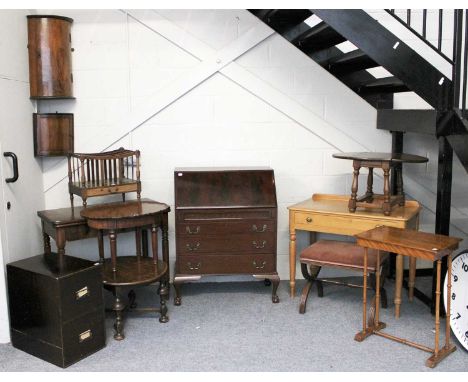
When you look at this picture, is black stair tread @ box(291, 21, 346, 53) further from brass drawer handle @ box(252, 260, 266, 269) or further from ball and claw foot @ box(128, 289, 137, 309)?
ball and claw foot @ box(128, 289, 137, 309)

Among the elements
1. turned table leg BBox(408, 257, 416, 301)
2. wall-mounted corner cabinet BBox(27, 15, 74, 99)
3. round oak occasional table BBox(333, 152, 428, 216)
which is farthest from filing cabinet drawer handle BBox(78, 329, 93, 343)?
turned table leg BBox(408, 257, 416, 301)

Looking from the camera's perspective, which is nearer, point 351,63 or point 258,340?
point 258,340

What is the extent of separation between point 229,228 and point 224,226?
0.04m

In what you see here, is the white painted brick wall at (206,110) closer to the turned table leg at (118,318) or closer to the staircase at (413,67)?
the staircase at (413,67)

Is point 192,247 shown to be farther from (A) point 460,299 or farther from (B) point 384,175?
(A) point 460,299

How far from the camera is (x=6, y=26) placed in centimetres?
345

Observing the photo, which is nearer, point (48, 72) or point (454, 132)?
point (454, 132)

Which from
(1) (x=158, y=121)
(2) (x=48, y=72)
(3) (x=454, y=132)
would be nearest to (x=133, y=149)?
(1) (x=158, y=121)

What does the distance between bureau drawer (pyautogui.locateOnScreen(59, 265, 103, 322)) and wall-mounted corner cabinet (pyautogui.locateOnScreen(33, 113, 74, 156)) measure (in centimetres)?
113

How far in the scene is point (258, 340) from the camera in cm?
331

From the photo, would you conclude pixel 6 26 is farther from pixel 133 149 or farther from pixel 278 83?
pixel 278 83

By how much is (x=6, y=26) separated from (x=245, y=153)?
1.89m

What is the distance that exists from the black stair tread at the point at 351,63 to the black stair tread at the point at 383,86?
15cm

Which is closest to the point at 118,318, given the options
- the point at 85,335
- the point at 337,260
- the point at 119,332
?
the point at 119,332
